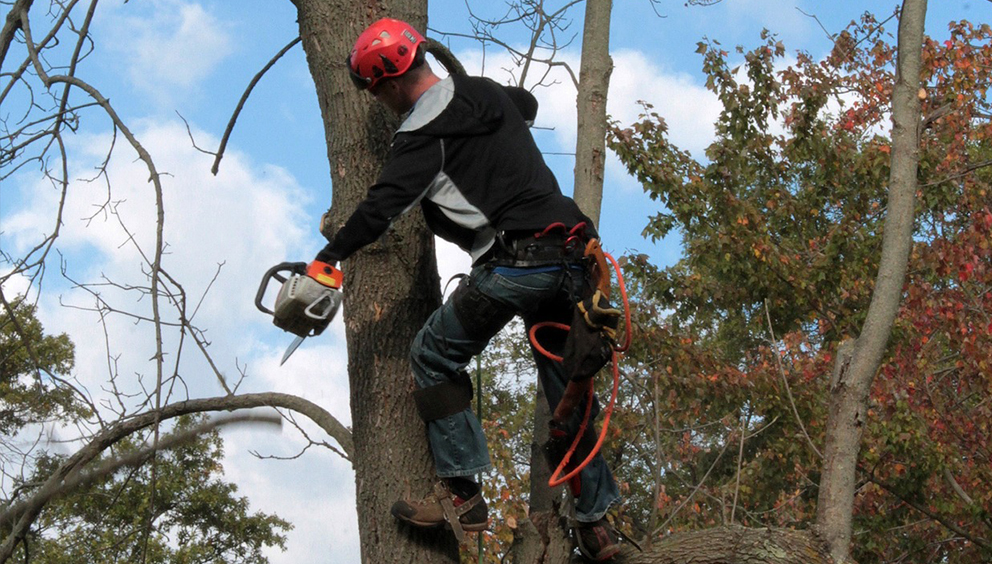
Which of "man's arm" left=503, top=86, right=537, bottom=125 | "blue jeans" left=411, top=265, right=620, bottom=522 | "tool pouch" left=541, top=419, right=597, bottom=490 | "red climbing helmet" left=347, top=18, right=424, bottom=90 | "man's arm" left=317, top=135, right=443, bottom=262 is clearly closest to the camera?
"man's arm" left=317, top=135, right=443, bottom=262

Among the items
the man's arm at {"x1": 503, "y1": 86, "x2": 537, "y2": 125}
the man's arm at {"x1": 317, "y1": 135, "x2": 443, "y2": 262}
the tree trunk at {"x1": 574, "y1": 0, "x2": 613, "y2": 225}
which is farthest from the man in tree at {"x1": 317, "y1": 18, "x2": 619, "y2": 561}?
the tree trunk at {"x1": 574, "y1": 0, "x2": 613, "y2": 225}

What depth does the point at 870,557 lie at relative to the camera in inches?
440

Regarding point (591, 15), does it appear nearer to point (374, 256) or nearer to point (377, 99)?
point (377, 99)

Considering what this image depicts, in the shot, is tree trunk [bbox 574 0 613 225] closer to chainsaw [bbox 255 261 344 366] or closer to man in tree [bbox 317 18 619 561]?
man in tree [bbox 317 18 619 561]

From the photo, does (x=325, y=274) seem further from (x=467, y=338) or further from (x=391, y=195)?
(x=467, y=338)

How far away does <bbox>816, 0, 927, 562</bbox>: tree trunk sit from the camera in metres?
4.08

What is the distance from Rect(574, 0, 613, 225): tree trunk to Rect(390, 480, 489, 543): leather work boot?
1.28 m

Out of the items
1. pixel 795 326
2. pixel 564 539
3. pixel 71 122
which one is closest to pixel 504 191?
pixel 564 539

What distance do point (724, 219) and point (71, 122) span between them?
28.5 ft

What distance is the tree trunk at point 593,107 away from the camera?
4.07 metres

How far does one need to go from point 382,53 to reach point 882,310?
93.9 inches

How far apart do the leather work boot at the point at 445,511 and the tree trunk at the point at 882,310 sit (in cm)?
133

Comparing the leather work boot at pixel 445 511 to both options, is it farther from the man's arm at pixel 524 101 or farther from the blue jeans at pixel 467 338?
the man's arm at pixel 524 101

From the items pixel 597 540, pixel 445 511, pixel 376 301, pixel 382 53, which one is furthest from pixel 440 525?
pixel 382 53
